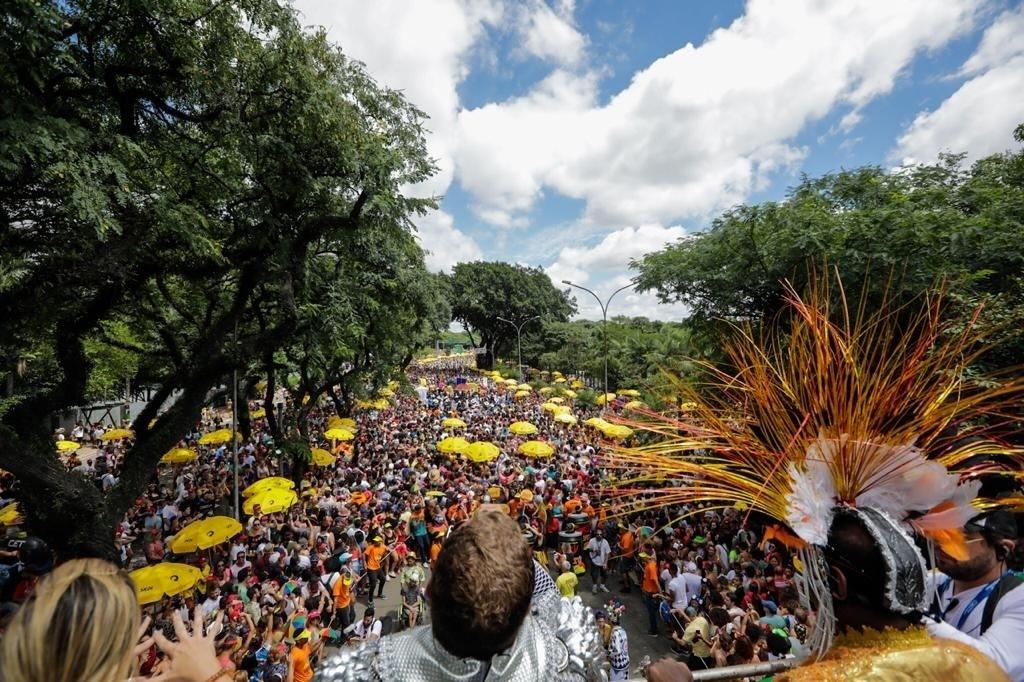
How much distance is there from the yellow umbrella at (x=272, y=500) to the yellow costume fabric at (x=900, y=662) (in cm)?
995

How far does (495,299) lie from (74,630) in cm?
5040

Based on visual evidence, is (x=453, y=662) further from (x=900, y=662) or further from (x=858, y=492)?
(x=858, y=492)

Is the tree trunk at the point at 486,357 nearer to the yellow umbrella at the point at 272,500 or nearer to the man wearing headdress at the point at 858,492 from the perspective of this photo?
the yellow umbrella at the point at 272,500

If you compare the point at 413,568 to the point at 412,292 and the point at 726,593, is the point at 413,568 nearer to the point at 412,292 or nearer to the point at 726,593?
the point at 726,593

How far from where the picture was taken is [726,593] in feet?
21.7

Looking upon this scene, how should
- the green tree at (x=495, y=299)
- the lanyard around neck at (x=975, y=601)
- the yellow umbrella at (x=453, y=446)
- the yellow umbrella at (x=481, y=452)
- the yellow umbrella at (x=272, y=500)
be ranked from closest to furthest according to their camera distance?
the lanyard around neck at (x=975, y=601) < the yellow umbrella at (x=272, y=500) < the yellow umbrella at (x=481, y=452) < the yellow umbrella at (x=453, y=446) < the green tree at (x=495, y=299)

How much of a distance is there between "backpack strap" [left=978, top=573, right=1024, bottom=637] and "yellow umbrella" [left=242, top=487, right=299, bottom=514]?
1014 centimetres

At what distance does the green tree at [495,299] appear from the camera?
169 feet

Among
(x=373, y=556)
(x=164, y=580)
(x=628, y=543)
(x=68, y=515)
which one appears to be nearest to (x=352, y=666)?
(x=164, y=580)

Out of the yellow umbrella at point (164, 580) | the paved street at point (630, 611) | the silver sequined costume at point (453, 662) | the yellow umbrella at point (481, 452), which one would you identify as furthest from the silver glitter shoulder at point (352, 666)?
the yellow umbrella at point (481, 452)

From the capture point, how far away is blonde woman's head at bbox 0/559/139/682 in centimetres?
105

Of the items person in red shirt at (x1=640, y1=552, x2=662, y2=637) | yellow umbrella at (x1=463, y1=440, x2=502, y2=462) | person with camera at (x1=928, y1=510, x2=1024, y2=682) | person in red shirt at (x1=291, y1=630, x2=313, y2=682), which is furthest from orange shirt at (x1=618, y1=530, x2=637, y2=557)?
person with camera at (x1=928, y1=510, x2=1024, y2=682)

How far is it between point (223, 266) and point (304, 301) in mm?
1942

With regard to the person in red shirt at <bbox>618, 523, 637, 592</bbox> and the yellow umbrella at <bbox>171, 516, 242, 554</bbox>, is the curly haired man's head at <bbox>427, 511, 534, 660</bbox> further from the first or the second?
the yellow umbrella at <bbox>171, 516, 242, 554</bbox>
